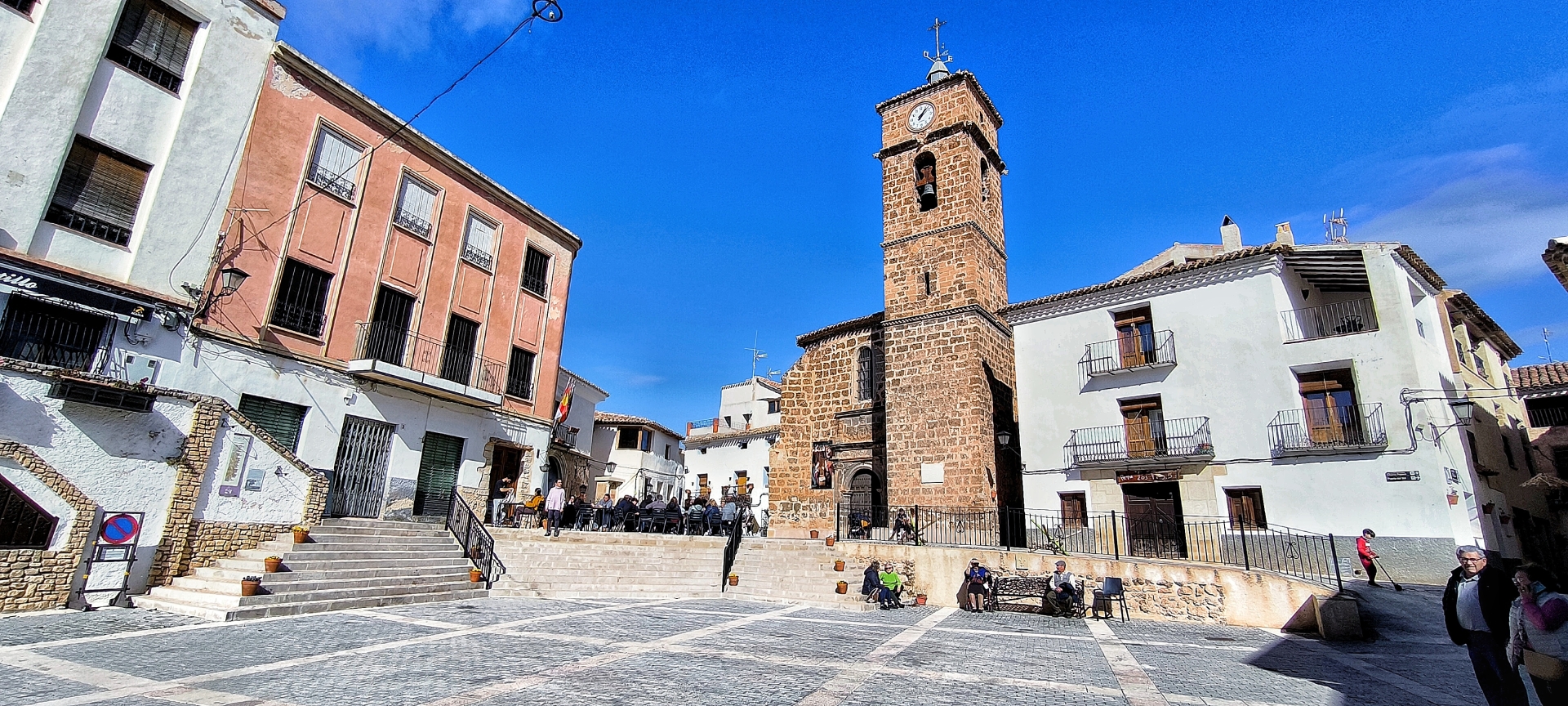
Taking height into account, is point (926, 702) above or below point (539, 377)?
below

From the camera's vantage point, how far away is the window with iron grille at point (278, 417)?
13312mm

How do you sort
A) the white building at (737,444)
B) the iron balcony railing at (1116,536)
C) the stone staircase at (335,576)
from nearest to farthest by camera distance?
the stone staircase at (335,576)
the iron balcony railing at (1116,536)
the white building at (737,444)

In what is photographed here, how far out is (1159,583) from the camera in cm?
1264

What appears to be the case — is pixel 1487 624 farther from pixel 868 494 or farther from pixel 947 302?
pixel 868 494

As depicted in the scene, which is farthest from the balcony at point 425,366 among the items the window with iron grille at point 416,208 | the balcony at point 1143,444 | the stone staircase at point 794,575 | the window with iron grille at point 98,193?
the balcony at point 1143,444

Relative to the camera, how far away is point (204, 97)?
13195 mm

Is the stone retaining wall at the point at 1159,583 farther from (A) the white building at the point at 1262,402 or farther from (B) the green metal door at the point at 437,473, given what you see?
(B) the green metal door at the point at 437,473

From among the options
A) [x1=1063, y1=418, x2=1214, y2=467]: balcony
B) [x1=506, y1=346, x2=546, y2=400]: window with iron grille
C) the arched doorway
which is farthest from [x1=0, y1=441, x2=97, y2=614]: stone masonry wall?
[x1=1063, y1=418, x2=1214, y2=467]: balcony

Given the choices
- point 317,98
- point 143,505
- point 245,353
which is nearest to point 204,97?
point 317,98

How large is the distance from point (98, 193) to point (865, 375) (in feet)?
61.6

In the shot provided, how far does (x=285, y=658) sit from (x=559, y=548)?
8.11m

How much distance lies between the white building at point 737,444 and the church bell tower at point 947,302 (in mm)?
14283

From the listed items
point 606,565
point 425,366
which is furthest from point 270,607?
point 425,366

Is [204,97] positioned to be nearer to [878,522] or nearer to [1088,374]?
[878,522]
